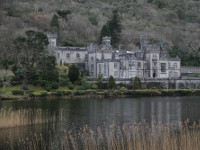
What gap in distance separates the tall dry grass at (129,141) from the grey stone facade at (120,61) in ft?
192

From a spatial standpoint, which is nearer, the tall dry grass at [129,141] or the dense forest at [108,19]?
the tall dry grass at [129,141]

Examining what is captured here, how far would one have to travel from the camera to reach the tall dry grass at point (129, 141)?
22.4m

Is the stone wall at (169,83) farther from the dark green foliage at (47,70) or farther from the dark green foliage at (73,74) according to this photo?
the dark green foliage at (47,70)

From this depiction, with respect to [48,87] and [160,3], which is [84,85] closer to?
[48,87]

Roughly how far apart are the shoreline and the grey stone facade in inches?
477

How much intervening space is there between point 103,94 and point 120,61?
57.4ft

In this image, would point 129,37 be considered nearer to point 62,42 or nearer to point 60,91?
point 62,42

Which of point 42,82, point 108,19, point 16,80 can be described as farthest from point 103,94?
point 108,19

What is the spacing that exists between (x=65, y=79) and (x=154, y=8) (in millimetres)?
107607

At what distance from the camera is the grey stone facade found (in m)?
91.8

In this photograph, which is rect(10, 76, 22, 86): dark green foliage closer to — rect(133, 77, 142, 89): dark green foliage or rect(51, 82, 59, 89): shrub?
rect(51, 82, 59, 89): shrub

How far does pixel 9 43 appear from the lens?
8694cm

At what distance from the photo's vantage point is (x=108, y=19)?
150750 millimetres

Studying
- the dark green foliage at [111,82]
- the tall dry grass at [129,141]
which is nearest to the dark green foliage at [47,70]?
the dark green foliage at [111,82]
